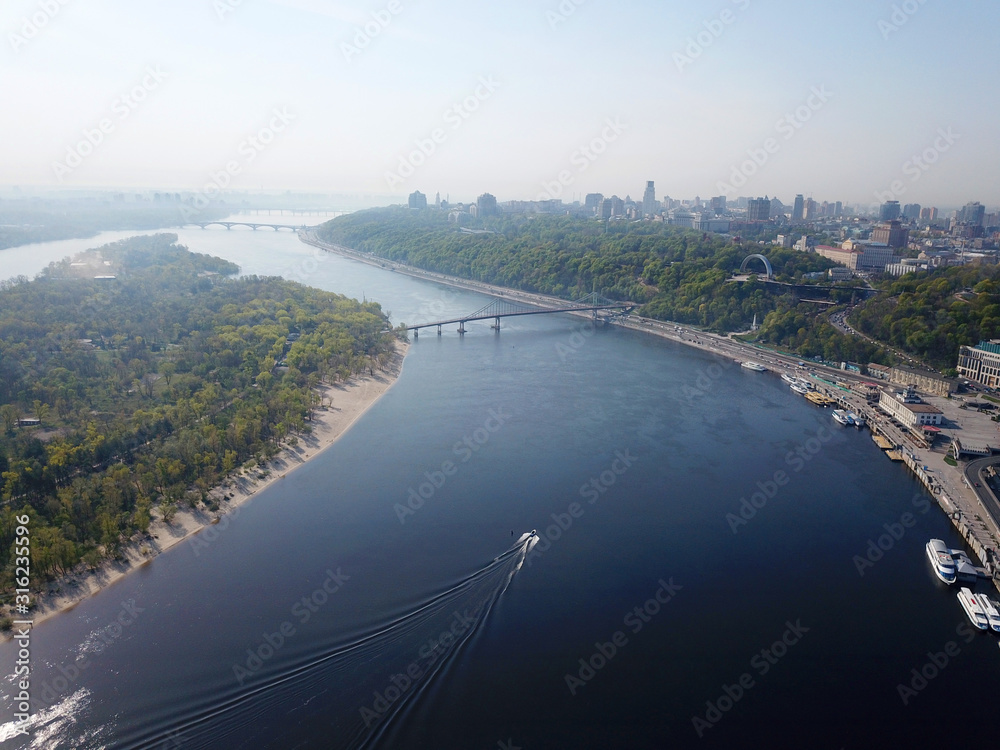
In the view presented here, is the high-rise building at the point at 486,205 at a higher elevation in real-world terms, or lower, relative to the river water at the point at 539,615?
higher

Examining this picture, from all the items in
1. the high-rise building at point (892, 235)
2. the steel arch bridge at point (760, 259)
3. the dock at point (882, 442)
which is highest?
the high-rise building at point (892, 235)

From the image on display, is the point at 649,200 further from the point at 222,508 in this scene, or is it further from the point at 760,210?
the point at 222,508

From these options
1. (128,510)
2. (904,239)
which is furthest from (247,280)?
(904,239)

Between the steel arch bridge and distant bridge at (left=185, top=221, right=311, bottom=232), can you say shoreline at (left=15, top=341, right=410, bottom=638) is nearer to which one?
the steel arch bridge

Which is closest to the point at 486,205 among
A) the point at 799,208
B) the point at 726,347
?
the point at 799,208

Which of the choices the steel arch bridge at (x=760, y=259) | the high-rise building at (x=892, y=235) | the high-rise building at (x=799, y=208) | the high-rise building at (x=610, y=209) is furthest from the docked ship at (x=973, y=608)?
the high-rise building at (x=799, y=208)

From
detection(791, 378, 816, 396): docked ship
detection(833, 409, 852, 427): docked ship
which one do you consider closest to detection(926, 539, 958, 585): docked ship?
detection(833, 409, 852, 427): docked ship

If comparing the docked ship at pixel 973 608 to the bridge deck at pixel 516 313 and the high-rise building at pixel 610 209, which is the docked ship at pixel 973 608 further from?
the high-rise building at pixel 610 209
